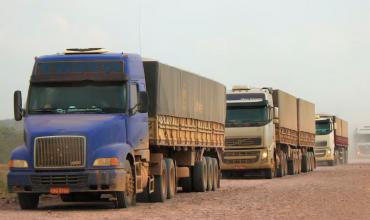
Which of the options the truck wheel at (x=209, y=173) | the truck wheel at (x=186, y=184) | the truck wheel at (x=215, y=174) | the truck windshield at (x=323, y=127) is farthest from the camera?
the truck windshield at (x=323, y=127)

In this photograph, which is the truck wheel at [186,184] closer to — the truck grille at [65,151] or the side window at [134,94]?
the side window at [134,94]

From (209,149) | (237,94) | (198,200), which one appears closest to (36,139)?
(198,200)

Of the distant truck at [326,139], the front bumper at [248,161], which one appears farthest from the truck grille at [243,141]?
the distant truck at [326,139]

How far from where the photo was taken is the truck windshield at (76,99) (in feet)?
59.1

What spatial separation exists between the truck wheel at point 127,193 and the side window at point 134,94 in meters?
1.35

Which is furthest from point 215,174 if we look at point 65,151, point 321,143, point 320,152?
point 320,152

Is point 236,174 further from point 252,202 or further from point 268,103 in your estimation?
point 252,202

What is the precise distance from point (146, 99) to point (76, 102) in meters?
1.65

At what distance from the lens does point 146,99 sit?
18812mm

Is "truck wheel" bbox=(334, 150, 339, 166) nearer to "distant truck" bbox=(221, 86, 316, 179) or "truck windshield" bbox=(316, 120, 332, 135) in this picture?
"truck windshield" bbox=(316, 120, 332, 135)

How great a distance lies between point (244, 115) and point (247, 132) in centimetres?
72

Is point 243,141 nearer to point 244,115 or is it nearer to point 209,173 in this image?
point 244,115

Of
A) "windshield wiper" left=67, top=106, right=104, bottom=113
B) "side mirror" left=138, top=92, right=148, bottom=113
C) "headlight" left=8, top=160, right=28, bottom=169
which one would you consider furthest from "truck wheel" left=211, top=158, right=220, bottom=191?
"headlight" left=8, top=160, right=28, bottom=169

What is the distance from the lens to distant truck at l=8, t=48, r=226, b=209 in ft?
56.4
